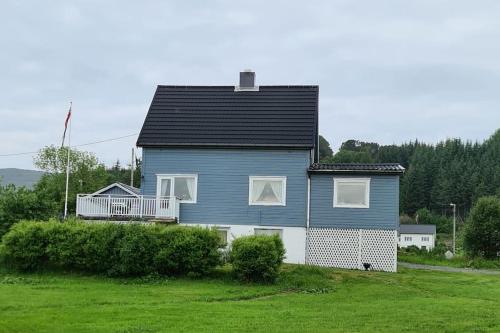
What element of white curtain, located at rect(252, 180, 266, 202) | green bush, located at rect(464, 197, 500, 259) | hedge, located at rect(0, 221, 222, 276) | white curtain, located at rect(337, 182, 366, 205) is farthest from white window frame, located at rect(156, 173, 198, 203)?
green bush, located at rect(464, 197, 500, 259)

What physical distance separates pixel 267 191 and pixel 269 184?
Result: 0.31 meters

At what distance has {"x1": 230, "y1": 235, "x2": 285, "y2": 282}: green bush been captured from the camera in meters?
17.4

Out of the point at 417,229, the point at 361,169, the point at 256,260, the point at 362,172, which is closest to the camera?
the point at 256,260

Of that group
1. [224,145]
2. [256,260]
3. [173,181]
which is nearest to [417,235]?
[224,145]

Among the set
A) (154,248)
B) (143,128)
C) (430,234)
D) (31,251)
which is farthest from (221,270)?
(430,234)

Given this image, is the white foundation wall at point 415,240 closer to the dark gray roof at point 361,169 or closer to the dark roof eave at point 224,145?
the dark gray roof at point 361,169

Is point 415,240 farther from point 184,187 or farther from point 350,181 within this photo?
point 184,187

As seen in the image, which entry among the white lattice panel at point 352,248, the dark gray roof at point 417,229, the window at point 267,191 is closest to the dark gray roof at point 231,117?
the window at point 267,191

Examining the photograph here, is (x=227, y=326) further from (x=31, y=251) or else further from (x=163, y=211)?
(x=163, y=211)

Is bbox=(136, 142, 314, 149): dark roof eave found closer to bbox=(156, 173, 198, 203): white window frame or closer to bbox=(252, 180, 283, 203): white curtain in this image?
bbox=(156, 173, 198, 203): white window frame

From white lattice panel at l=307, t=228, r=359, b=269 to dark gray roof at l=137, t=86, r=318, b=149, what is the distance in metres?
3.79

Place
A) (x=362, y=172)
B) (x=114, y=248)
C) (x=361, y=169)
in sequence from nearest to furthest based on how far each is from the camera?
(x=114, y=248) < (x=362, y=172) < (x=361, y=169)

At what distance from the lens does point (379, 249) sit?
973 inches

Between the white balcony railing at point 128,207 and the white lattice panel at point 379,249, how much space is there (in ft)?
26.6
